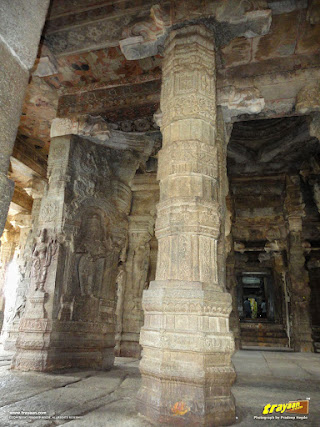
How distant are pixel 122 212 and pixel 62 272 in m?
2.11

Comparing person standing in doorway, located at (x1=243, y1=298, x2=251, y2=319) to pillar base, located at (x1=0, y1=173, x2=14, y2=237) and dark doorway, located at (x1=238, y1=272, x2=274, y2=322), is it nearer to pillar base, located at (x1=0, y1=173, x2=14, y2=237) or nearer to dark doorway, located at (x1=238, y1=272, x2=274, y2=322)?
dark doorway, located at (x1=238, y1=272, x2=274, y2=322)

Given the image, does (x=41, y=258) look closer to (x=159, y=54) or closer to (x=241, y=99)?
(x=159, y=54)

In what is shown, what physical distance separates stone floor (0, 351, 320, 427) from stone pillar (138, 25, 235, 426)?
1.11 ft

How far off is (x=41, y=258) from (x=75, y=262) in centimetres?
67

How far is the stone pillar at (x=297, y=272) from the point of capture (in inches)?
448

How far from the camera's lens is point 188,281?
3201 millimetres

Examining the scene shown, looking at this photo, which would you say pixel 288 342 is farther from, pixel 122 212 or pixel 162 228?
pixel 162 228

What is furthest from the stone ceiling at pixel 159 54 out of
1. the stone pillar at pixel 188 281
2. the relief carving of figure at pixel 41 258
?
the relief carving of figure at pixel 41 258

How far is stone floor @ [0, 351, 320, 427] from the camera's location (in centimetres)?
283

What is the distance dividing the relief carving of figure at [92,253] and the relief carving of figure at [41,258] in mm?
568

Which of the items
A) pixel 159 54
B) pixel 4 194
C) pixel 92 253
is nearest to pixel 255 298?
pixel 92 253

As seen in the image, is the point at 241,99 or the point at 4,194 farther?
Answer: the point at 241,99

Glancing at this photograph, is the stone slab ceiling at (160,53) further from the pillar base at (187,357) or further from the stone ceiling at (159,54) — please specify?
the pillar base at (187,357)

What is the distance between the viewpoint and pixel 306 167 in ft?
35.3
